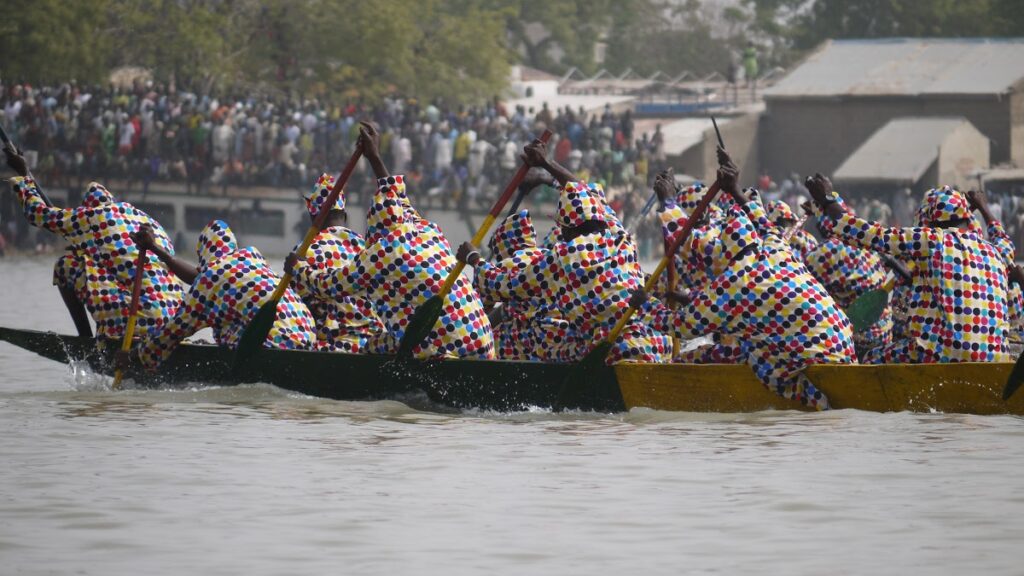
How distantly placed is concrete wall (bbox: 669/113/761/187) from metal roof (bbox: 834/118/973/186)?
302cm

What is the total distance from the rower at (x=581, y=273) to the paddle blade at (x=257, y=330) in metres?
1.36

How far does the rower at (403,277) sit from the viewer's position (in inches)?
506

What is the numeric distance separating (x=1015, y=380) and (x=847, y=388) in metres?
0.92

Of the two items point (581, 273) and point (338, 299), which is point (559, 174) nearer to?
point (581, 273)

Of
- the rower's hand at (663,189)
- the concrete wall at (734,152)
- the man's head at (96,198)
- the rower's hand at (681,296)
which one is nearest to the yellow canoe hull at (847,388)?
the rower's hand at (681,296)

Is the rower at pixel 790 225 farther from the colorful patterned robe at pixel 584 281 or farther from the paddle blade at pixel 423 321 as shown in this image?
the paddle blade at pixel 423 321

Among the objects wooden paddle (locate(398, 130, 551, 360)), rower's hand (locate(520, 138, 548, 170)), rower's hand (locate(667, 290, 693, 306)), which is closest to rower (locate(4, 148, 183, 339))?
wooden paddle (locate(398, 130, 551, 360))

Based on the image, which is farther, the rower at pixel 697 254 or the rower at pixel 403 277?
the rower at pixel 403 277

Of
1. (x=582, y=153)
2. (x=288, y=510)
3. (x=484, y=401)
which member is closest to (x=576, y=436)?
(x=484, y=401)

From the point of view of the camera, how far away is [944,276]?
1208cm

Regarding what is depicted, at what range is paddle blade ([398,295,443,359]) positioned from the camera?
1280 cm

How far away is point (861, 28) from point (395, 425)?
137ft

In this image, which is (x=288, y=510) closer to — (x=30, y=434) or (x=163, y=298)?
(x=30, y=434)

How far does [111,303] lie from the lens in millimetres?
14508
